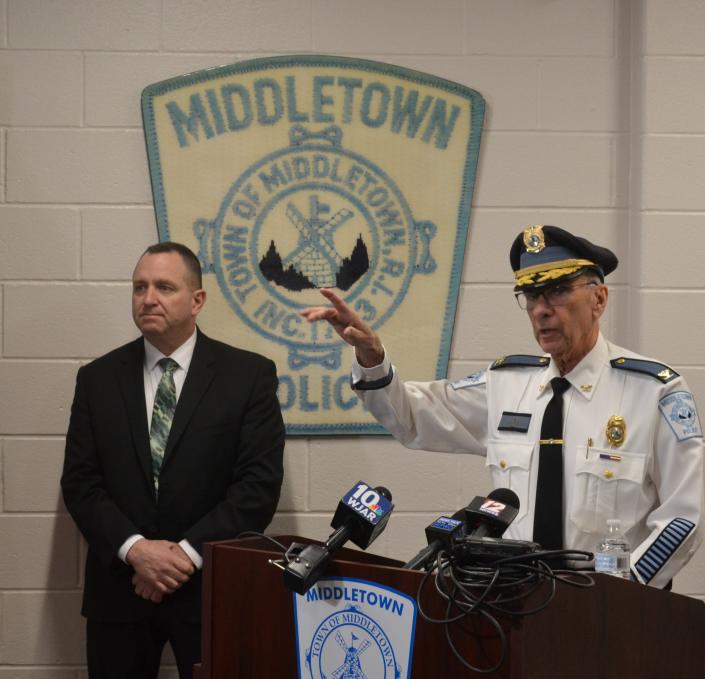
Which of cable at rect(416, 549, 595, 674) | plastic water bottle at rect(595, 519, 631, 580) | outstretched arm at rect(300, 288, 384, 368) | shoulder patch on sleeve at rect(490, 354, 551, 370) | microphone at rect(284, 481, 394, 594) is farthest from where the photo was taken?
shoulder patch on sleeve at rect(490, 354, 551, 370)

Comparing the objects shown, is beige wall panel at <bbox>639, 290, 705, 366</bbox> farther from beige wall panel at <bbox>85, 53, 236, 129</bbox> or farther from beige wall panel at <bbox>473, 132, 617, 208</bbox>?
beige wall panel at <bbox>85, 53, 236, 129</bbox>

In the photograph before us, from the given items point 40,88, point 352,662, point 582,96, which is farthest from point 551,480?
point 40,88

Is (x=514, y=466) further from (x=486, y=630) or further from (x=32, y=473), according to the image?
(x=32, y=473)

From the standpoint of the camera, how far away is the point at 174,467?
2822 mm

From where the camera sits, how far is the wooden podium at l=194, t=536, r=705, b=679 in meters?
1.42

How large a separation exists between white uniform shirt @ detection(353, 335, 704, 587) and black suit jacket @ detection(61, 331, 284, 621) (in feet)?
2.03

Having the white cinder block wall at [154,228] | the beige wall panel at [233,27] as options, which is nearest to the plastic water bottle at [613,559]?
the white cinder block wall at [154,228]

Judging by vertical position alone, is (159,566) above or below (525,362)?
below

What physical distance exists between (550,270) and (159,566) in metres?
1.27

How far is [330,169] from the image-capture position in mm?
3289

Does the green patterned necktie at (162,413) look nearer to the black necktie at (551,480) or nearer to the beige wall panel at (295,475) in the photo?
the beige wall panel at (295,475)

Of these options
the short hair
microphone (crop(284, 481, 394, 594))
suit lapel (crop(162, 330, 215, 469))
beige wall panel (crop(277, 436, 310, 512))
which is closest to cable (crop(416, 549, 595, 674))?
microphone (crop(284, 481, 394, 594))

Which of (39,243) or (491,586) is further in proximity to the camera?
(39,243)

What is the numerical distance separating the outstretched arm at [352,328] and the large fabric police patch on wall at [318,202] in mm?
1020
